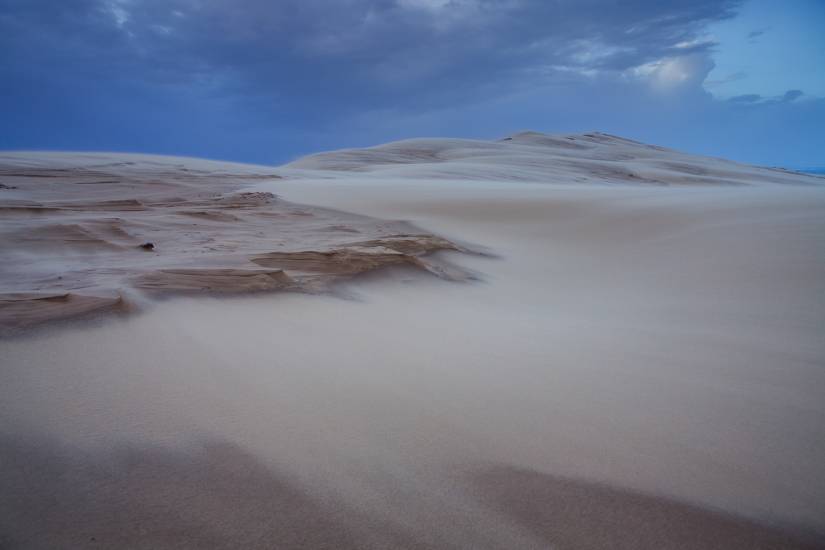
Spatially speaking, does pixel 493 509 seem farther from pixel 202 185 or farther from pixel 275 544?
pixel 202 185

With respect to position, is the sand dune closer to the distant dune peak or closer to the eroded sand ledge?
the distant dune peak

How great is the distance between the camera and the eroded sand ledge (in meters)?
1.74

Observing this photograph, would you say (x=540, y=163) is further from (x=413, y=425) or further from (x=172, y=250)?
(x=413, y=425)

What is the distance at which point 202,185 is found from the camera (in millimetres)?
6496

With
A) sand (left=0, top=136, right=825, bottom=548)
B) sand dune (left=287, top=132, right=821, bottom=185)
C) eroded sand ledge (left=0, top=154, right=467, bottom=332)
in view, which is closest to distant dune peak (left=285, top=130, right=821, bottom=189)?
sand dune (left=287, top=132, right=821, bottom=185)

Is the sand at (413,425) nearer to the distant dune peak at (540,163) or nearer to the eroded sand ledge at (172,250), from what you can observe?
the eroded sand ledge at (172,250)

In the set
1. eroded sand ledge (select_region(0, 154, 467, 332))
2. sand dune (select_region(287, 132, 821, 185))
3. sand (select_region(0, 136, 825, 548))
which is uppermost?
sand dune (select_region(287, 132, 821, 185))

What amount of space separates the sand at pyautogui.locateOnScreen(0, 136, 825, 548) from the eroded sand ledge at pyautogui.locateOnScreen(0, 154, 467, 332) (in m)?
0.14

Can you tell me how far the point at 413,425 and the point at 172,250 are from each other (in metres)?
1.95

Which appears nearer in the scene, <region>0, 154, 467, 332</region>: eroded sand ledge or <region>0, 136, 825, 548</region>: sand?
<region>0, 136, 825, 548</region>: sand

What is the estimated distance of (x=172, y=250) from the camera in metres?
2.54

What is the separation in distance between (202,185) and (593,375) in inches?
245

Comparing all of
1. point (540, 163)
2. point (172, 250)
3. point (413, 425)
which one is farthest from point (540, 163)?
point (413, 425)

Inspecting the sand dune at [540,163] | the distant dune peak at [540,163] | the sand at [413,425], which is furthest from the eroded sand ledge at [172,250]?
the sand dune at [540,163]
